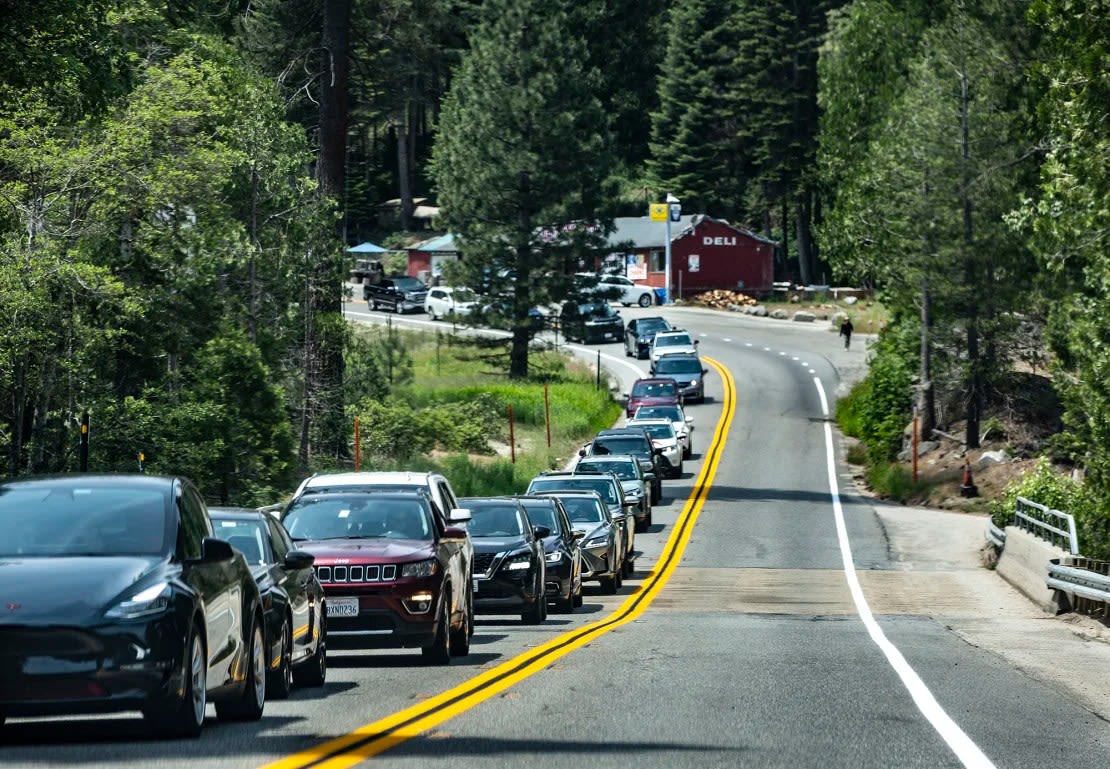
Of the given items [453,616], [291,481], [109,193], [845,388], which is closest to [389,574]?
[453,616]

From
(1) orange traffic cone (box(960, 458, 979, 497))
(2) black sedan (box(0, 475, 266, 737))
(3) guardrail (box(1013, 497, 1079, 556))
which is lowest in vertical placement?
(1) orange traffic cone (box(960, 458, 979, 497))

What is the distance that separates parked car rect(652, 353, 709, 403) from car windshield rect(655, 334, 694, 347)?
4.16 metres

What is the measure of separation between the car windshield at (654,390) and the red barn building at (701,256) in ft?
156

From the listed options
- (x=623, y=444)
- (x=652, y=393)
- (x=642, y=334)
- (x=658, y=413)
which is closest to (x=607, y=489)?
(x=623, y=444)

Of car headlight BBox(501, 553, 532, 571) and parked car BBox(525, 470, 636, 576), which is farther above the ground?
car headlight BBox(501, 553, 532, 571)

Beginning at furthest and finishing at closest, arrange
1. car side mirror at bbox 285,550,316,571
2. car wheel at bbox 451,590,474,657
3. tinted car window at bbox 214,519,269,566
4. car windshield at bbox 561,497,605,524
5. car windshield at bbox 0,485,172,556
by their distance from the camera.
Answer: car windshield at bbox 561,497,605,524 → car wheel at bbox 451,590,474,657 → tinted car window at bbox 214,519,269,566 → car side mirror at bbox 285,550,316,571 → car windshield at bbox 0,485,172,556

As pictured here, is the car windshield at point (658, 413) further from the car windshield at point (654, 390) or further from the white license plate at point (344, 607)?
the white license plate at point (344, 607)

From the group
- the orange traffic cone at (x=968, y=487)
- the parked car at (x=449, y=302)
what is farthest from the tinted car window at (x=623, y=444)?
the parked car at (x=449, y=302)

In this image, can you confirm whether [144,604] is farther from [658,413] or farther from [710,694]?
[658,413]

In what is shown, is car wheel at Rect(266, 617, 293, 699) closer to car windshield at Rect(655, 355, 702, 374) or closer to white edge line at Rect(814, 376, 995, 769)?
white edge line at Rect(814, 376, 995, 769)

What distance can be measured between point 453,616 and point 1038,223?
1729 centimetres

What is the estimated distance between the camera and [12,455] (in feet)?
86.9

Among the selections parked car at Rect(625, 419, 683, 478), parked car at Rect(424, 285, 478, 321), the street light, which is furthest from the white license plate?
the street light

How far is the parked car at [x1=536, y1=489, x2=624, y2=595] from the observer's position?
2905 cm
